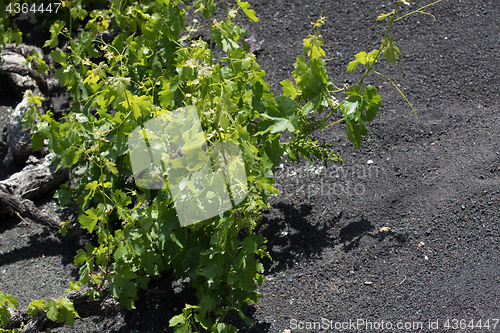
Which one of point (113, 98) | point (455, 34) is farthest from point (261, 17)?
point (113, 98)

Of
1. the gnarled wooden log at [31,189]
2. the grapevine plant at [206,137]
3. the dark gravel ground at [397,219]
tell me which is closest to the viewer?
the grapevine plant at [206,137]

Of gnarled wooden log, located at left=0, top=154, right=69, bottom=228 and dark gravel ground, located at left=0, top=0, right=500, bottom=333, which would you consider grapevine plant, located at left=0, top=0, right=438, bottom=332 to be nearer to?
dark gravel ground, located at left=0, top=0, right=500, bottom=333

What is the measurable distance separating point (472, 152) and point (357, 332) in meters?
1.53

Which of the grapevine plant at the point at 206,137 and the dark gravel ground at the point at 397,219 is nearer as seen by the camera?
the grapevine plant at the point at 206,137

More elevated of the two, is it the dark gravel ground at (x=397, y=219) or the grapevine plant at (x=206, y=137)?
the grapevine plant at (x=206, y=137)

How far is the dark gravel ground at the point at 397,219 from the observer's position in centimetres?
227

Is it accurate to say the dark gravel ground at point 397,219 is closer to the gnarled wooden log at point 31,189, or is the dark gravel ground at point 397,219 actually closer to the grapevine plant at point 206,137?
the gnarled wooden log at point 31,189

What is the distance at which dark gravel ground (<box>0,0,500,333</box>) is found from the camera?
7.46ft

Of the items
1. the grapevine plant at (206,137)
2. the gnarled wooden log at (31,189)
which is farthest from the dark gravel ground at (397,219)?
the grapevine plant at (206,137)

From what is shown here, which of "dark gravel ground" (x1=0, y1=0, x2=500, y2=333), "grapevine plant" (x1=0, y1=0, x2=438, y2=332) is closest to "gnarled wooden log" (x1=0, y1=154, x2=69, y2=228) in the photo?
"dark gravel ground" (x1=0, y1=0, x2=500, y2=333)

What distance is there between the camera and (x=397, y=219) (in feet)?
8.65

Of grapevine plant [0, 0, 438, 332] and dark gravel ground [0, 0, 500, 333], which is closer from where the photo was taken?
grapevine plant [0, 0, 438, 332]

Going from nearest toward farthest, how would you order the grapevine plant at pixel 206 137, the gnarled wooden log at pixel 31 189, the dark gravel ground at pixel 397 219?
1. the grapevine plant at pixel 206 137
2. the dark gravel ground at pixel 397 219
3. the gnarled wooden log at pixel 31 189

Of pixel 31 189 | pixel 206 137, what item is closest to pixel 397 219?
pixel 206 137
